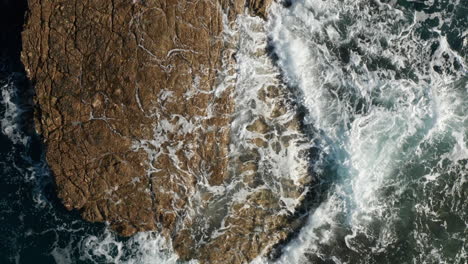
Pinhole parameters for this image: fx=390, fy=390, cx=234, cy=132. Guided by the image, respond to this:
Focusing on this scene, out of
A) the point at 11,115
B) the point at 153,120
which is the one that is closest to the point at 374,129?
the point at 153,120

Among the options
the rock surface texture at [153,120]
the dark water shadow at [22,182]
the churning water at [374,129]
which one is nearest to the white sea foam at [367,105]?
the churning water at [374,129]

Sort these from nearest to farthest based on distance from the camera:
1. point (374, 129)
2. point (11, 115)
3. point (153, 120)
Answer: point (153, 120) → point (374, 129) → point (11, 115)

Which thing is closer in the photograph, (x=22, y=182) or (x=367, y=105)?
(x=367, y=105)

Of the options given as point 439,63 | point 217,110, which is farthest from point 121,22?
point 439,63

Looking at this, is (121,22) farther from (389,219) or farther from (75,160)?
(389,219)

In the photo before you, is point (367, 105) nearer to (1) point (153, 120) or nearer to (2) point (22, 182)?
(1) point (153, 120)

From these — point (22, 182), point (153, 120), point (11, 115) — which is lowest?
point (22, 182)

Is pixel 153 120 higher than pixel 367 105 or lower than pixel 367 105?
lower

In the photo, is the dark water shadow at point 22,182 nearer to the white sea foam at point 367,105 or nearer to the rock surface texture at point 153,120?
the rock surface texture at point 153,120
